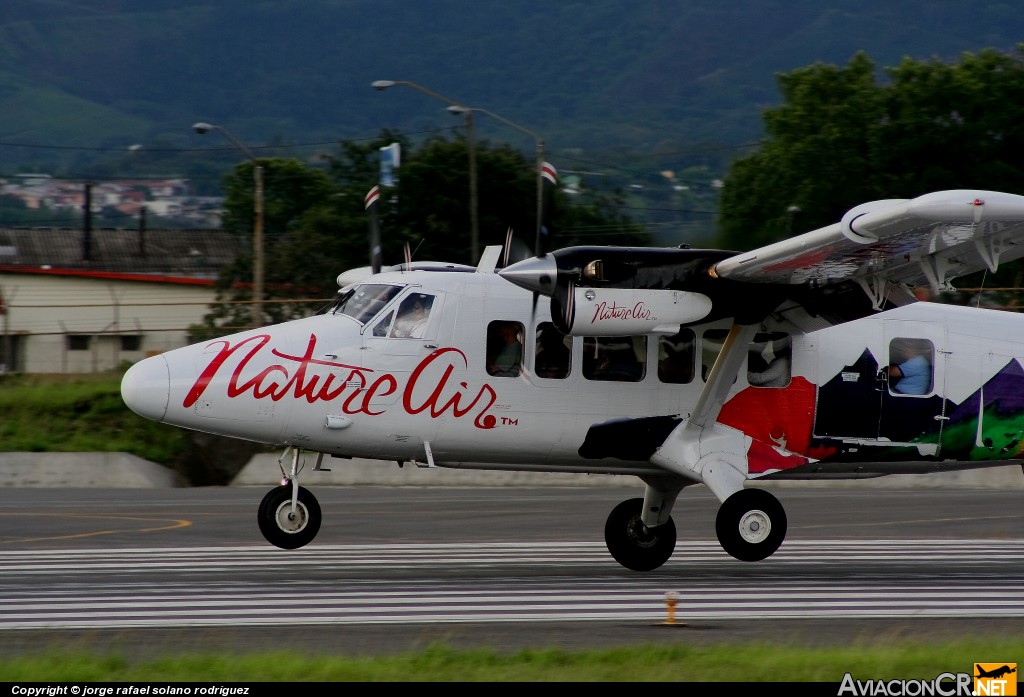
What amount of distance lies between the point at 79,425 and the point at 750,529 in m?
18.1

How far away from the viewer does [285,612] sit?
1095 cm

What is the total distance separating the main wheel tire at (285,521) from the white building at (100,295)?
15.9m

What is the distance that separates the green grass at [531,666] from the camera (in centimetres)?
821

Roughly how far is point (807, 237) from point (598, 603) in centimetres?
389

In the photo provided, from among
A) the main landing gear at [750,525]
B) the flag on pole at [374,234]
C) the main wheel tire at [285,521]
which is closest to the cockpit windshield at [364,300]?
the flag on pole at [374,234]

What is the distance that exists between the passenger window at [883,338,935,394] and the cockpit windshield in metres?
5.56

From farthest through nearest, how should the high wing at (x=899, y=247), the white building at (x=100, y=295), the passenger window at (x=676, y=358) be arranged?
the white building at (x=100, y=295) < the passenger window at (x=676, y=358) < the high wing at (x=899, y=247)

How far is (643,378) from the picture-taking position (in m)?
13.8

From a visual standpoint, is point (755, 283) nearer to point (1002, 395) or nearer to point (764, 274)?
point (764, 274)

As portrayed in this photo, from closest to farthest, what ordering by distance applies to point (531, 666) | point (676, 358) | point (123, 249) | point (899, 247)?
point (531, 666), point (899, 247), point (676, 358), point (123, 249)

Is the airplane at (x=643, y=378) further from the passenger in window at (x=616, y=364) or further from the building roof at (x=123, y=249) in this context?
the building roof at (x=123, y=249)

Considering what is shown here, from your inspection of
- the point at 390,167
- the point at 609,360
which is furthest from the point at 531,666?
the point at 390,167

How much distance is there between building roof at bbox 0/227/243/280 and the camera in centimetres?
7850

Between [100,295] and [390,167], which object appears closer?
[390,167]
